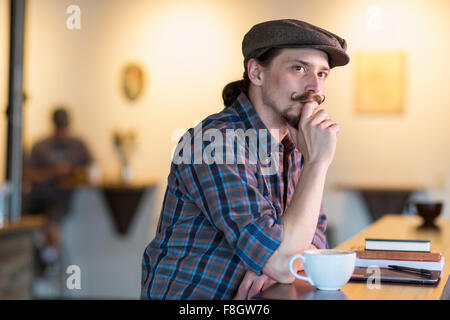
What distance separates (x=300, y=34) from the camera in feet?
5.30

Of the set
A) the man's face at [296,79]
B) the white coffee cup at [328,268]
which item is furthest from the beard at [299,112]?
the white coffee cup at [328,268]

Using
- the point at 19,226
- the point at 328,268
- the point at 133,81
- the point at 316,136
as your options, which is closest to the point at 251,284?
the point at 328,268

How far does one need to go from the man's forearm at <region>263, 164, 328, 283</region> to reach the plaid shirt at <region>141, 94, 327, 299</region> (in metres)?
0.02

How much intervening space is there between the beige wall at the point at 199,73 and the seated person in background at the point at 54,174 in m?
0.13

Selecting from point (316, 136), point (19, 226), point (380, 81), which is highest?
point (380, 81)

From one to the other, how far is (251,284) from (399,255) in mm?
342

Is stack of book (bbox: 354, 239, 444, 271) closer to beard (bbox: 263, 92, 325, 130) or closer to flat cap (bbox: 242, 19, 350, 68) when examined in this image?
beard (bbox: 263, 92, 325, 130)

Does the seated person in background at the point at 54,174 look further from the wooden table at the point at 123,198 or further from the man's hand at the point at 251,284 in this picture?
the man's hand at the point at 251,284

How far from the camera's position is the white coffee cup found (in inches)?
48.7

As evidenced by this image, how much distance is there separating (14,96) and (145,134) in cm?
112

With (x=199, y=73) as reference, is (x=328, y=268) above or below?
below

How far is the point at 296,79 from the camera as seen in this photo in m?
1.65

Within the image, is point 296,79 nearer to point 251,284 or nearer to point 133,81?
point 251,284
